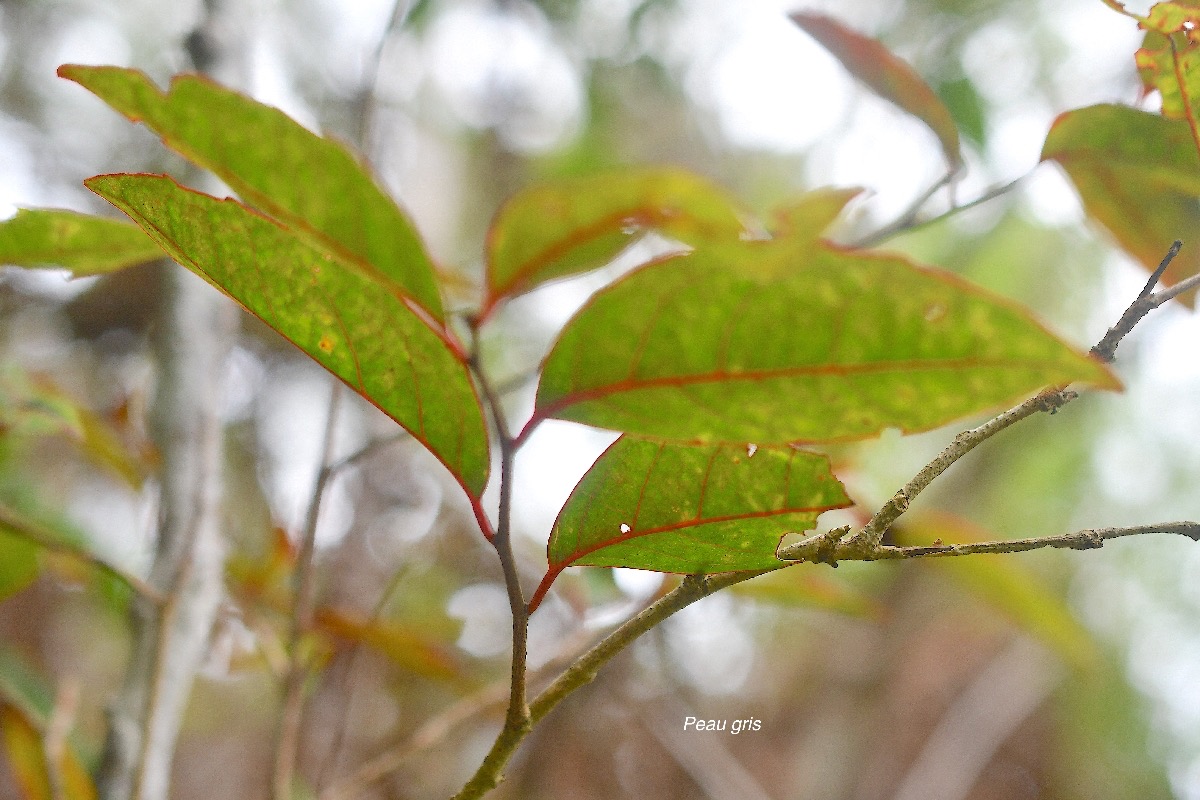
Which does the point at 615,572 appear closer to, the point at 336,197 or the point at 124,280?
the point at 336,197

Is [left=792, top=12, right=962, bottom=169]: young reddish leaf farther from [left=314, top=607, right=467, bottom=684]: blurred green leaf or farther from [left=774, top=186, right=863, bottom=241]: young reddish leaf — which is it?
[left=314, top=607, right=467, bottom=684]: blurred green leaf

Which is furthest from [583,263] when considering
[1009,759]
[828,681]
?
[1009,759]

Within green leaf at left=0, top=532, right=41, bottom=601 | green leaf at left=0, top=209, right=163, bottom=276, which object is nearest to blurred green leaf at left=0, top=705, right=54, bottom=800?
green leaf at left=0, top=532, right=41, bottom=601

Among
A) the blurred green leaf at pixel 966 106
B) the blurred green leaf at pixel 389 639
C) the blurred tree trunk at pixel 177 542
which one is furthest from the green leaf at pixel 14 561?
the blurred green leaf at pixel 966 106

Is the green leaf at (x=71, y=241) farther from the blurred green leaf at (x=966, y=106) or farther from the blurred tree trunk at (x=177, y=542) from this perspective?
the blurred green leaf at (x=966, y=106)

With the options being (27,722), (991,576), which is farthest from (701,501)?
(27,722)

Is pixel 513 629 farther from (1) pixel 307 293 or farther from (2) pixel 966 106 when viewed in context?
(2) pixel 966 106
